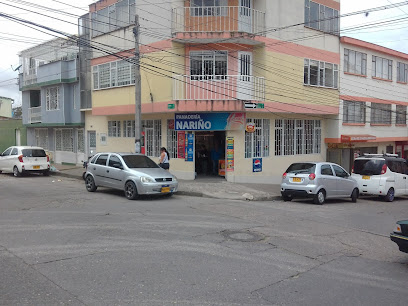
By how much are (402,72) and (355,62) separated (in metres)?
7.02

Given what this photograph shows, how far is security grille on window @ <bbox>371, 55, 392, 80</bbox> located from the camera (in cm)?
2534

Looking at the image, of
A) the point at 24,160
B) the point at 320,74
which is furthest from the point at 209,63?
the point at 24,160

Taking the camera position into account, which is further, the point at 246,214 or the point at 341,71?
the point at 341,71

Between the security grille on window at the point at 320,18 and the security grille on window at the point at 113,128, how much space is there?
11.5 meters

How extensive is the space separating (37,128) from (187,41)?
17886 mm

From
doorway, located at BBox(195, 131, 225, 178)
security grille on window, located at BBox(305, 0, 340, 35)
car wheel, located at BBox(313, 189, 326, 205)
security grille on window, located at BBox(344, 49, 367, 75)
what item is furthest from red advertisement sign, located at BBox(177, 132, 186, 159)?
security grille on window, located at BBox(344, 49, 367, 75)

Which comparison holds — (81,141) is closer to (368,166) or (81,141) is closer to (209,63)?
(209,63)

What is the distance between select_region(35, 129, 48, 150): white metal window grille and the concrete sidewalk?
15.8 metres

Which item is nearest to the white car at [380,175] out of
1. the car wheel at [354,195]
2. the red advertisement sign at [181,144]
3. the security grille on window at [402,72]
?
the car wheel at [354,195]

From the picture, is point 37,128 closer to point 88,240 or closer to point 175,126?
point 175,126

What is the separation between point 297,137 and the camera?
69.1ft

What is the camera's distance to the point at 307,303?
4.79 metres

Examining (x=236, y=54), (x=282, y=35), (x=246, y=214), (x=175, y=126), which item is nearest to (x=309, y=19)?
(x=282, y=35)

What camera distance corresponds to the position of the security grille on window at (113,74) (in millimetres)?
19453
